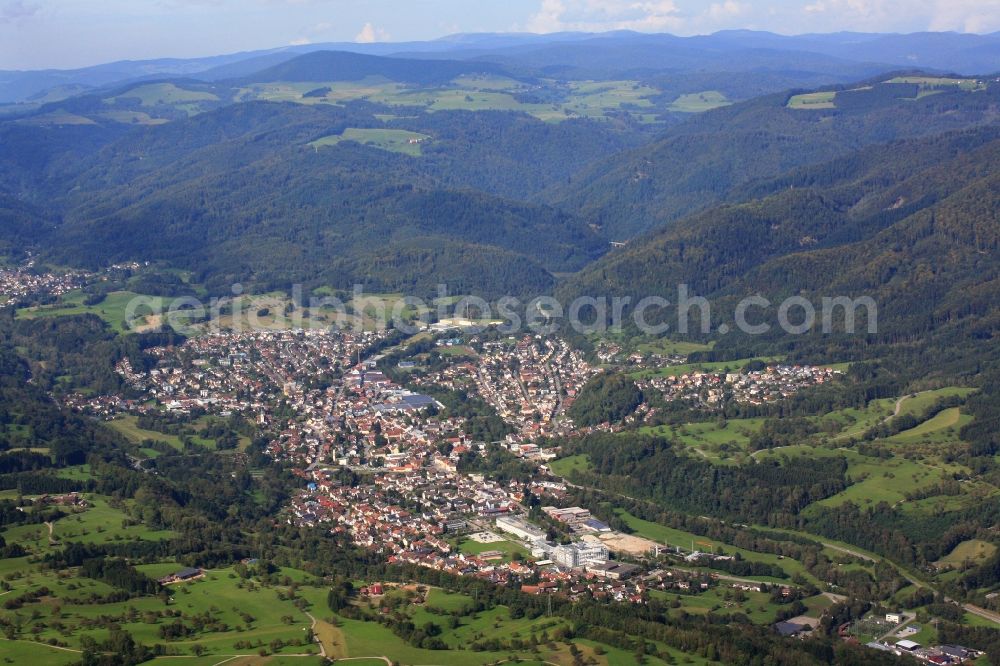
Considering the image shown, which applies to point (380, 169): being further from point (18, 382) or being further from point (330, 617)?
point (330, 617)

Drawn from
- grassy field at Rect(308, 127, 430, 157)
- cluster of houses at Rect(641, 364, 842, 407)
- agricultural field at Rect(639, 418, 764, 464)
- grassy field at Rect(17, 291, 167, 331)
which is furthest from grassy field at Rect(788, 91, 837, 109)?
agricultural field at Rect(639, 418, 764, 464)

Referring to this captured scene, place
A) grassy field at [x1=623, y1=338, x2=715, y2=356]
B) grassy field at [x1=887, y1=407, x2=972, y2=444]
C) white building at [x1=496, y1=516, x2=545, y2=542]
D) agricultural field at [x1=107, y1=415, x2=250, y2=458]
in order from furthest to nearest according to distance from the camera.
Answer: grassy field at [x1=623, y1=338, x2=715, y2=356]
agricultural field at [x1=107, y1=415, x2=250, y2=458]
grassy field at [x1=887, y1=407, x2=972, y2=444]
white building at [x1=496, y1=516, x2=545, y2=542]

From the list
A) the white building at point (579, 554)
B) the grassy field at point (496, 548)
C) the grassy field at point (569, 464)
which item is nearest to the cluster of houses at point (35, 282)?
the grassy field at point (569, 464)

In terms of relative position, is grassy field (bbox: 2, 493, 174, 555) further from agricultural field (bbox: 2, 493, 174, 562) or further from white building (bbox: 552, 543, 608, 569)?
white building (bbox: 552, 543, 608, 569)

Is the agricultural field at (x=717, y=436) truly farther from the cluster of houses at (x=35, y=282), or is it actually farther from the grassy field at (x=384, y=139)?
the grassy field at (x=384, y=139)

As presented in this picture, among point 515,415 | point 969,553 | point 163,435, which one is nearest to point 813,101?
point 515,415

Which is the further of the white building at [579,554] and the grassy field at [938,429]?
the grassy field at [938,429]

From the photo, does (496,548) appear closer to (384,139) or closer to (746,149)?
(746,149)

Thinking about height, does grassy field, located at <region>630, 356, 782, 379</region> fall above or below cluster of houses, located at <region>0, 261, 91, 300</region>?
below

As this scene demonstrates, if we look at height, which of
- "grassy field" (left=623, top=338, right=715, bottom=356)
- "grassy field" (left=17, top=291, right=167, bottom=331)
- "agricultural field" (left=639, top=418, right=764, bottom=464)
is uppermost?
"grassy field" (left=17, top=291, right=167, bottom=331)

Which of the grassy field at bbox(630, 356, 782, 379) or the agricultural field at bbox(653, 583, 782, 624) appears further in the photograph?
the grassy field at bbox(630, 356, 782, 379)
